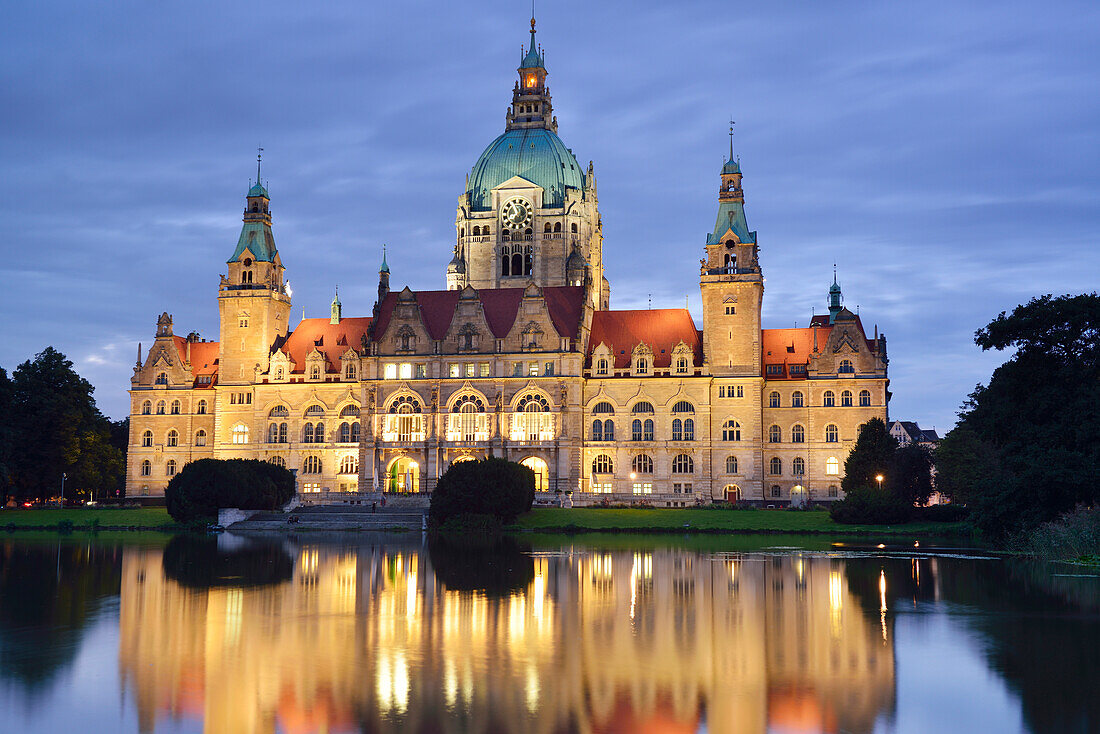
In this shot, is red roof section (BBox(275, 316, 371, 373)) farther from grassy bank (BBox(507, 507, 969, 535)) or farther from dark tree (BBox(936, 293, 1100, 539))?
dark tree (BBox(936, 293, 1100, 539))

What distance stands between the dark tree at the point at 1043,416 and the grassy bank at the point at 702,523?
1399 cm

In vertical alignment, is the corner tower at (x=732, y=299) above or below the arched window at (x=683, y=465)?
above

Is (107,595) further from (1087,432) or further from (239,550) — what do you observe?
(1087,432)

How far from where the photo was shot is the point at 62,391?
328 ft

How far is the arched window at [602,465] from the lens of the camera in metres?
99.4

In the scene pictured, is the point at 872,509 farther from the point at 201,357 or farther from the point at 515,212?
the point at 201,357

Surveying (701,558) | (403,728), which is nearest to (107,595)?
(403,728)

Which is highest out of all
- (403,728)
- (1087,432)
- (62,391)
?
(62,391)

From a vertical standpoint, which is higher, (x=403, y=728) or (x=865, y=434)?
(x=865, y=434)

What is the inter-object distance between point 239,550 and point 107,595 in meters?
21.7

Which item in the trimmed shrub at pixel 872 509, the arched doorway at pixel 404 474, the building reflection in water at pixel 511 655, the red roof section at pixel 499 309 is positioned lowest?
the building reflection in water at pixel 511 655

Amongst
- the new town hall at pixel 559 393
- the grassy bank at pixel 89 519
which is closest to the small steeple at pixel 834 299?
the new town hall at pixel 559 393

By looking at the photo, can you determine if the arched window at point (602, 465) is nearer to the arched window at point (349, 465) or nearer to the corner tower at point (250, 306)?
the arched window at point (349, 465)

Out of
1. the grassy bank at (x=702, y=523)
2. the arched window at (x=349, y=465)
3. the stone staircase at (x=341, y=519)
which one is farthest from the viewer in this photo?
the arched window at (x=349, y=465)
